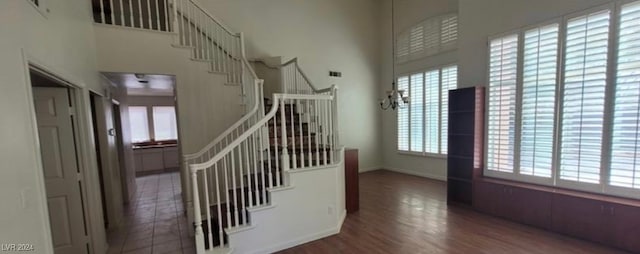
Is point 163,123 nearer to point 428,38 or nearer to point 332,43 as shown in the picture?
point 332,43

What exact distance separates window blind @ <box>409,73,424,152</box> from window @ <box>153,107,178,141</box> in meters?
7.58

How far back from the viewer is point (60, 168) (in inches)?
109

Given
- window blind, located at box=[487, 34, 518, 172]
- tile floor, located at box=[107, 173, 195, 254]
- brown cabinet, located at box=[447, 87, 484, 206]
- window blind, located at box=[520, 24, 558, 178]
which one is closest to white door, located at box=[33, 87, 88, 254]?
tile floor, located at box=[107, 173, 195, 254]

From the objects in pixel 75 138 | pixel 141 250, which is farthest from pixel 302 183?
pixel 75 138

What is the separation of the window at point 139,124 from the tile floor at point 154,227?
11.2 feet

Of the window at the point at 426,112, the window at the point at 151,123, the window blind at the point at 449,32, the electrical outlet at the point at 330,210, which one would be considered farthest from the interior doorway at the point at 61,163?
the window blind at the point at 449,32

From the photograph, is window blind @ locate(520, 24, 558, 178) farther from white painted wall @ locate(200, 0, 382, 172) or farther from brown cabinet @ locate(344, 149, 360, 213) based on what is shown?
white painted wall @ locate(200, 0, 382, 172)

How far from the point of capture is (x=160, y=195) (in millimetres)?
5684

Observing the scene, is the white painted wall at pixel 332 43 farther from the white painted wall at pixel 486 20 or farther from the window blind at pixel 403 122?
the white painted wall at pixel 486 20

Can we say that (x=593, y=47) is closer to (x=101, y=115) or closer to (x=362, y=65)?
(x=362, y=65)

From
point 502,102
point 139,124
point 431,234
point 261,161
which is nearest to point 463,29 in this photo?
point 502,102

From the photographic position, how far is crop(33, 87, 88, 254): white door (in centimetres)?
269

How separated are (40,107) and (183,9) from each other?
2535 millimetres

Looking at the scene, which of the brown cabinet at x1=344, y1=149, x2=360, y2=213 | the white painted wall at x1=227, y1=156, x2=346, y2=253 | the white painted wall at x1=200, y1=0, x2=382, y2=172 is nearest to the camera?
the white painted wall at x1=227, y1=156, x2=346, y2=253
